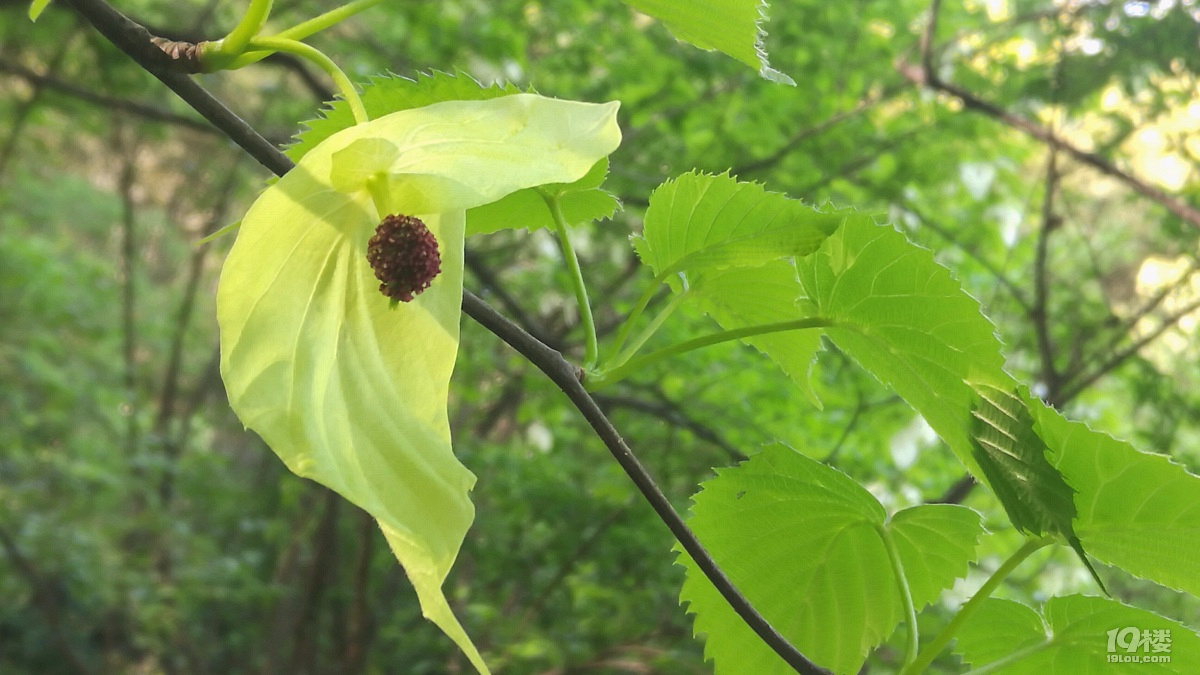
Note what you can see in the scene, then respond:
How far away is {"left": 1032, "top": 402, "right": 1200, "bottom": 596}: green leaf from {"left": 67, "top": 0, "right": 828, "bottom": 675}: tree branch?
0.13m

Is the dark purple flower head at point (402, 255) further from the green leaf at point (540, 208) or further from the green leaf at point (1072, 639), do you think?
the green leaf at point (1072, 639)

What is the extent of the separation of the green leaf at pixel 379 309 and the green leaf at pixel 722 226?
12cm

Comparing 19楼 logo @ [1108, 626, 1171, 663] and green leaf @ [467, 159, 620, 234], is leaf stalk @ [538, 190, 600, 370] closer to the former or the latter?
green leaf @ [467, 159, 620, 234]


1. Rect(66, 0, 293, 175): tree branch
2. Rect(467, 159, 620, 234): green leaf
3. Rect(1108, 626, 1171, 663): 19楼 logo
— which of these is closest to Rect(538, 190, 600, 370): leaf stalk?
Rect(467, 159, 620, 234): green leaf

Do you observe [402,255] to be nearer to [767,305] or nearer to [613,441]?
Answer: [613,441]

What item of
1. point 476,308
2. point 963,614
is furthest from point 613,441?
point 963,614

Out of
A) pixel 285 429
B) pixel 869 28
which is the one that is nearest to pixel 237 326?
pixel 285 429

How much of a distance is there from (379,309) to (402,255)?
27mm

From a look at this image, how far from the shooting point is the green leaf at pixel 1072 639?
361 millimetres

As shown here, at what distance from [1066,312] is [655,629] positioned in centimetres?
85

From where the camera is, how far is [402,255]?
0.25 meters

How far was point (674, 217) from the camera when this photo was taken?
36 centimetres

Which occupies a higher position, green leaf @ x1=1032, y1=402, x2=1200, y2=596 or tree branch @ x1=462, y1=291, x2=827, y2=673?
green leaf @ x1=1032, y1=402, x2=1200, y2=596

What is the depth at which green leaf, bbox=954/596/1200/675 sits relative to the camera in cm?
36
